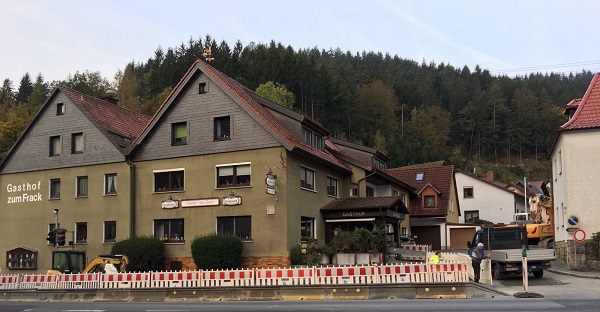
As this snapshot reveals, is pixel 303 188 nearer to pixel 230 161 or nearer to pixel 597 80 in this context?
pixel 230 161

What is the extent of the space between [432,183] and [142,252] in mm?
30415

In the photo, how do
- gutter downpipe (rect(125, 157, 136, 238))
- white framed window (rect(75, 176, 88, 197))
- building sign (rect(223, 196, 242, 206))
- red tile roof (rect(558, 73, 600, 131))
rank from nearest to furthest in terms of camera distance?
red tile roof (rect(558, 73, 600, 131))
building sign (rect(223, 196, 242, 206))
gutter downpipe (rect(125, 157, 136, 238))
white framed window (rect(75, 176, 88, 197))

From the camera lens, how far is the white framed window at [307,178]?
1331 inches

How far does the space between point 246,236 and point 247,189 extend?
2441mm

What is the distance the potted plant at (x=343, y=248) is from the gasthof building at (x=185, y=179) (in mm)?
1933

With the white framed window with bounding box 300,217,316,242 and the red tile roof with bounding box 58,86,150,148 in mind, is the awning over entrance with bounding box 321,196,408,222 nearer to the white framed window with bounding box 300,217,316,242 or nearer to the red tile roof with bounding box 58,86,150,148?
the white framed window with bounding box 300,217,316,242

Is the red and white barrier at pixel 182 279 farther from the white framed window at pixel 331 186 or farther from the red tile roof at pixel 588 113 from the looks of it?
the red tile roof at pixel 588 113

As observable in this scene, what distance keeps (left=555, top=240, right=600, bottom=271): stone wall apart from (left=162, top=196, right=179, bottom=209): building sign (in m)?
20.5

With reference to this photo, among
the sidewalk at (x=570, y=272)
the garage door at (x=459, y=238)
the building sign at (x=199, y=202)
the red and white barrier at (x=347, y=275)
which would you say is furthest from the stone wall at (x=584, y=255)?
the garage door at (x=459, y=238)

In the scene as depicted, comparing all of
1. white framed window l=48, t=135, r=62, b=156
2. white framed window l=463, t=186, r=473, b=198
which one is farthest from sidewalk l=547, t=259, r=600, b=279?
white framed window l=463, t=186, r=473, b=198

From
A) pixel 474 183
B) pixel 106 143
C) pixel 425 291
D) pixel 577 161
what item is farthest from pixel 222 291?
pixel 474 183

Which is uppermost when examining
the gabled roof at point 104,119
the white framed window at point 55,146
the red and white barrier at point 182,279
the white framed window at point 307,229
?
the gabled roof at point 104,119

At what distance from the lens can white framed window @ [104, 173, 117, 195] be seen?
36.3 m

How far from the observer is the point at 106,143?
121ft
